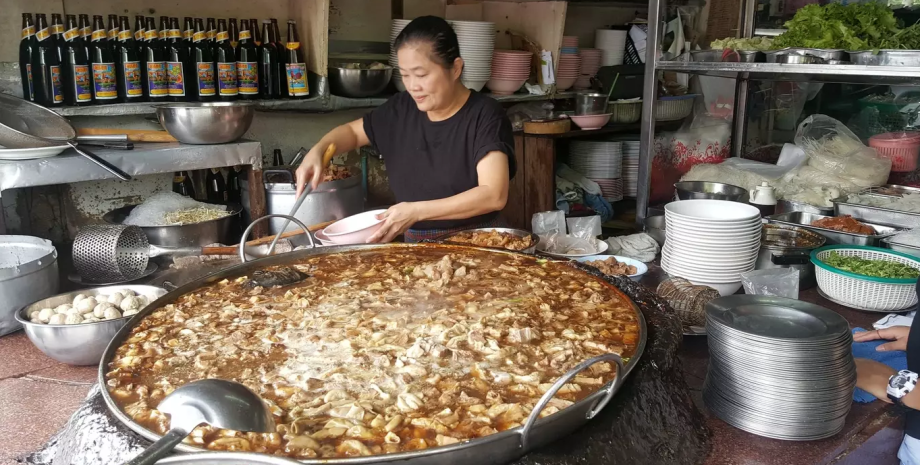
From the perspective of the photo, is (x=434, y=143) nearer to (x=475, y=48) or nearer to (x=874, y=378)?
(x=475, y=48)

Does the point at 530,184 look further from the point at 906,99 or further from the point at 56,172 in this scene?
the point at 56,172

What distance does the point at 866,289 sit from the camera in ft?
8.18

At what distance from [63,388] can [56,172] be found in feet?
4.33

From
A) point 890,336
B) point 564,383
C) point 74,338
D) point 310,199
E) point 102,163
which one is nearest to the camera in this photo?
point 564,383

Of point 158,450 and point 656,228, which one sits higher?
point 158,450

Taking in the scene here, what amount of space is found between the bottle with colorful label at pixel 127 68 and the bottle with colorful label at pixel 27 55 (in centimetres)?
39

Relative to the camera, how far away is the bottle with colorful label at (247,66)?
12.6 ft

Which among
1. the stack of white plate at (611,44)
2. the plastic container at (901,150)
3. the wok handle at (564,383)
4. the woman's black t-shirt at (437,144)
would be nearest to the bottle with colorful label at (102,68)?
the woman's black t-shirt at (437,144)

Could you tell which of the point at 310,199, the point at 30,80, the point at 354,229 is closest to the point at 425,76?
the point at 354,229

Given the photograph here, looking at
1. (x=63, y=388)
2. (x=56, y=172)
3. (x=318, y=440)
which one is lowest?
(x=63, y=388)

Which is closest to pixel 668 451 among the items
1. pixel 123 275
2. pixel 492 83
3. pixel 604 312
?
pixel 604 312

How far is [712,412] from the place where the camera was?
1.80m

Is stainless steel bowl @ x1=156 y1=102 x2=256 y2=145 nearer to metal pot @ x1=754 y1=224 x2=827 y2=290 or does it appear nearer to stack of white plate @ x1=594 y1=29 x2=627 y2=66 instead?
metal pot @ x1=754 y1=224 x2=827 y2=290

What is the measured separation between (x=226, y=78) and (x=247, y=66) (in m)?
0.14
